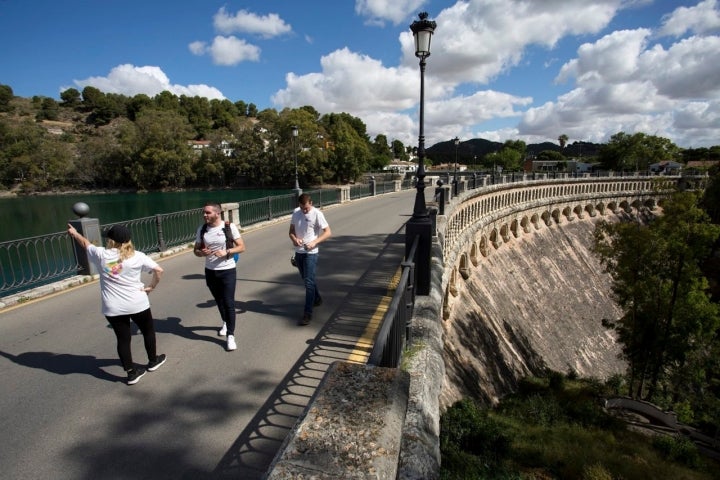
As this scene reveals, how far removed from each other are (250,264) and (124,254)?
493 cm

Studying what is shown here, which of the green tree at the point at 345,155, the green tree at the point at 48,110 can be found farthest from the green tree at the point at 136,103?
the green tree at the point at 345,155

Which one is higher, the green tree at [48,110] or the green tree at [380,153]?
the green tree at [48,110]

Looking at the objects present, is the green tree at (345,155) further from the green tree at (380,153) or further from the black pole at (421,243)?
the black pole at (421,243)

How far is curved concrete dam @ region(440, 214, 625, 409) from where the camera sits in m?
12.8

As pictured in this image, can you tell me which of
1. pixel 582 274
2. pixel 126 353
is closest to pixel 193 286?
pixel 126 353

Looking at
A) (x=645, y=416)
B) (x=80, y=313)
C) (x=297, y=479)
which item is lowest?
(x=645, y=416)

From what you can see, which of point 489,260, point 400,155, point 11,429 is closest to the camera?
point 11,429

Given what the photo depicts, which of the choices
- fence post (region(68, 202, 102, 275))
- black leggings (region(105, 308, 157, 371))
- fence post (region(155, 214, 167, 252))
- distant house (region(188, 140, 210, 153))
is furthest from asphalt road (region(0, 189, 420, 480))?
distant house (region(188, 140, 210, 153))

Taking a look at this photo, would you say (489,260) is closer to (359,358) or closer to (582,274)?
(582,274)

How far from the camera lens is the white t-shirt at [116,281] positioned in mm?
3752

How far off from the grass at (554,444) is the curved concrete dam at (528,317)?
2.40ft

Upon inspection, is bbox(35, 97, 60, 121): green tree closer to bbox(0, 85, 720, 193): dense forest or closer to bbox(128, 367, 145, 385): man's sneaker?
bbox(0, 85, 720, 193): dense forest

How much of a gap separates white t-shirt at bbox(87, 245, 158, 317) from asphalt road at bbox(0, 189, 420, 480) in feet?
2.74

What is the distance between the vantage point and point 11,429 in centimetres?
329
